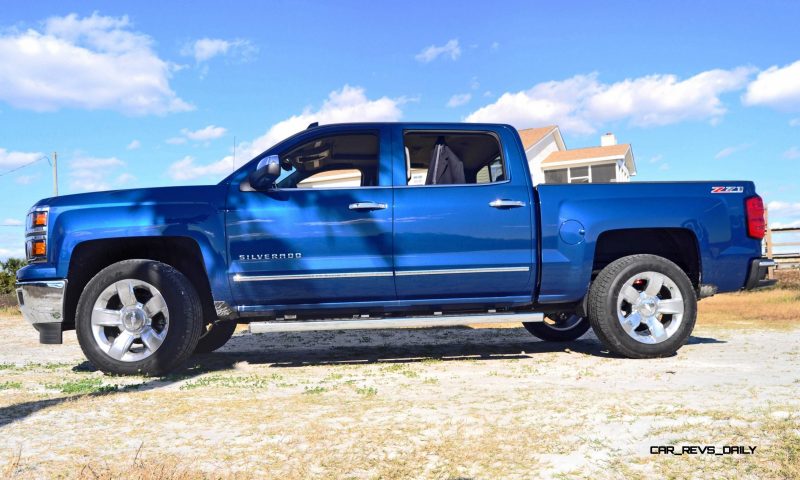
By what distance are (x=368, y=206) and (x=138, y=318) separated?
2007mm

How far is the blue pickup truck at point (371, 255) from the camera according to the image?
482cm

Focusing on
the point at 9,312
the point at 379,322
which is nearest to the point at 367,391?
the point at 379,322

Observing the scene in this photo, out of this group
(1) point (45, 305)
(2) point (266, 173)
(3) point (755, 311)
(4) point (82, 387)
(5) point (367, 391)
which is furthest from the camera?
(3) point (755, 311)

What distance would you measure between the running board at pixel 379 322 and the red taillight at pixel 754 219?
1.98m

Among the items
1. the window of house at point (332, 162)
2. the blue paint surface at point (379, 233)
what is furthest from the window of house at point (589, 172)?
the blue paint surface at point (379, 233)

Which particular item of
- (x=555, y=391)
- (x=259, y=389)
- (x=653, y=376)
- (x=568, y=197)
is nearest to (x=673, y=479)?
(x=555, y=391)

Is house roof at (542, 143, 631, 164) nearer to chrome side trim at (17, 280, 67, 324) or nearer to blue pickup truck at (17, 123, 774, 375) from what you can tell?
blue pickup truck at (17, 123, 774, 375)

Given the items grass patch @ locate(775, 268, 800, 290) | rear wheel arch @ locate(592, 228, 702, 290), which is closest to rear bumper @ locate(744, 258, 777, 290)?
rear wheel arch @ locate(592, 228, 702, 290)

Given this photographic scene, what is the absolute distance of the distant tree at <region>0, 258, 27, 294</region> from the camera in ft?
60.7

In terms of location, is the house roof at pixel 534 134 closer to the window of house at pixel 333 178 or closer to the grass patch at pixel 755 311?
the grass patch at pixel 755 311

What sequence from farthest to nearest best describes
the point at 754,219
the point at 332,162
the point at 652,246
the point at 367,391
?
the point at 332,162 → the point at 652,246 → the point at 754,219 → the point at 367,391

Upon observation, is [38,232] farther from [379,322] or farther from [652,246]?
[652,246]

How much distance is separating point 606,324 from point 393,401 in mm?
2229

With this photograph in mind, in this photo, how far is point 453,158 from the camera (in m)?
5.38
